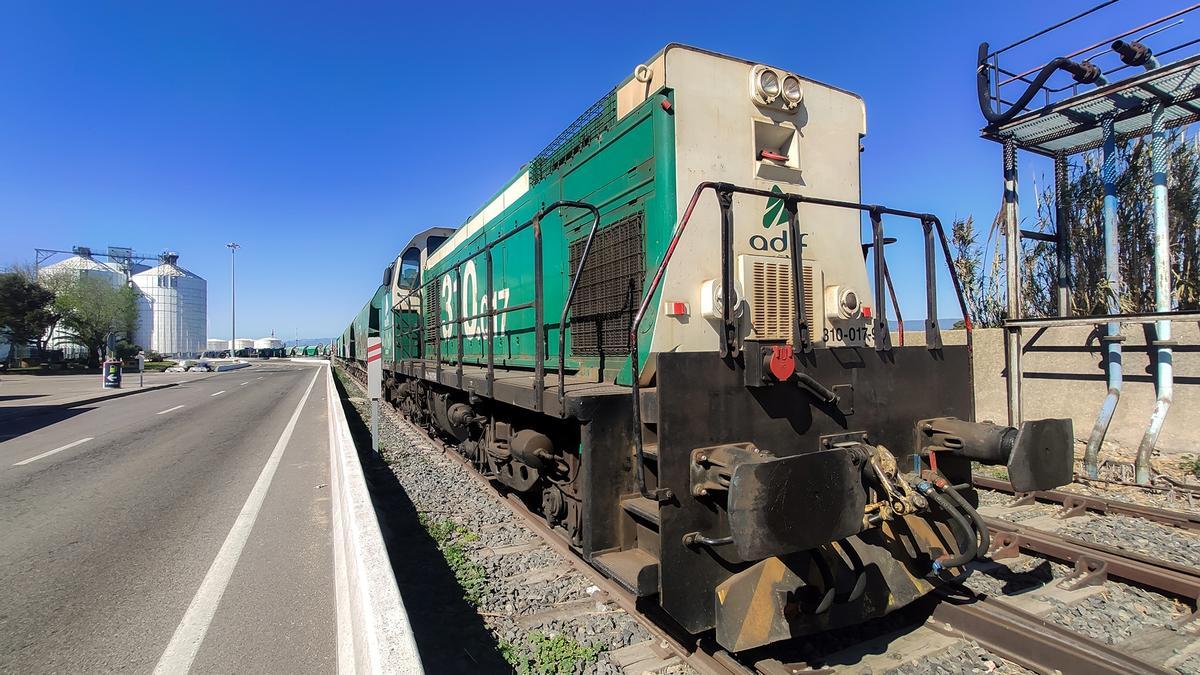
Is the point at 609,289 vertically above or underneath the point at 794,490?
above

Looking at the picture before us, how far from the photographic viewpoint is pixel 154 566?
4.38m

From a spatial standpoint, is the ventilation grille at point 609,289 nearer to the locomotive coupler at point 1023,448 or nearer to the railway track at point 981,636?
the railway track at point 981,636

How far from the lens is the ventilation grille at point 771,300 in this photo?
3.57m

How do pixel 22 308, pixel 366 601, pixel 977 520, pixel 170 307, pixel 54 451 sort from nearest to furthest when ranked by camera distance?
pixel 977 520, pixel 366 601, pixel 54 451, pixel 22 308, pixel 170 307

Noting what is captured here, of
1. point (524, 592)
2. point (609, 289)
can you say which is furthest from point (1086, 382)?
point (524, 592)

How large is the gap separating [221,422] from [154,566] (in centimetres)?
1001

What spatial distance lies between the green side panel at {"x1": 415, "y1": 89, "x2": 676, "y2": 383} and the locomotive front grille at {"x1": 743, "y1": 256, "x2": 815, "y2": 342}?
0.58 meters

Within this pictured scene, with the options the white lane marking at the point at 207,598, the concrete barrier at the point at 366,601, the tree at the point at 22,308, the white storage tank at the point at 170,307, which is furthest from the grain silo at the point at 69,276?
the concrete barrier at the point at 366,601

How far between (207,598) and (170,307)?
106m

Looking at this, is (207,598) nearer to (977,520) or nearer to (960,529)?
(960,529)

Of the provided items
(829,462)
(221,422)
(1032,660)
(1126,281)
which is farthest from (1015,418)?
(221,422)

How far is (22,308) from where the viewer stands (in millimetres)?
37062

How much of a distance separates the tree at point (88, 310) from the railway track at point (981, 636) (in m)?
52.8

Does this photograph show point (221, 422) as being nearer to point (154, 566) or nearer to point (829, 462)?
point (154, 566)
